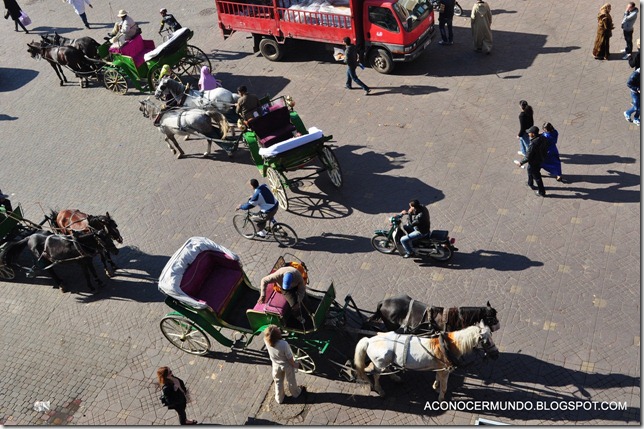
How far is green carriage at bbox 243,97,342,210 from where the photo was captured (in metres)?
13.0

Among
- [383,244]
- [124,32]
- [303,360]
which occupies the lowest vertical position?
[303,360]

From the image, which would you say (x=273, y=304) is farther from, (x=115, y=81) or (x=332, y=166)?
(x=115, y=81)

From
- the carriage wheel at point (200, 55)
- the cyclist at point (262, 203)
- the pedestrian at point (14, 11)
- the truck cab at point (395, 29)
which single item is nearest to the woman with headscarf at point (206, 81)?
the carriage wheel at point (200, 55)

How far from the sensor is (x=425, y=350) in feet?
29.9

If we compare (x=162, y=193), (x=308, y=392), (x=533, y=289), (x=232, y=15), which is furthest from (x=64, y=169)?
(x=533, y=289)

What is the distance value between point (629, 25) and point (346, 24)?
6.95 meters

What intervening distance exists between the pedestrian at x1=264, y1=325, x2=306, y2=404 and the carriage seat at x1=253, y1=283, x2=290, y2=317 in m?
0.41

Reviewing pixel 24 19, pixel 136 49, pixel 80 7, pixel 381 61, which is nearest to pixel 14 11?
pixel 24 19

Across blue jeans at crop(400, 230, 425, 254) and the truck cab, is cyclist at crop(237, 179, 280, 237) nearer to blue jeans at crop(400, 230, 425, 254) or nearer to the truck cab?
blue jeans at crop(400, 230, 425, 254)

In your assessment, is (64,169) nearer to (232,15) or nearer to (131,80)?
(131,80)

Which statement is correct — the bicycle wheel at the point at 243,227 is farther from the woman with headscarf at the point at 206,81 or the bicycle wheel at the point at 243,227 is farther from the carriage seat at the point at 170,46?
the carriage seat at the point at 170,46

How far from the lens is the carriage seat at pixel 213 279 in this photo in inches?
417

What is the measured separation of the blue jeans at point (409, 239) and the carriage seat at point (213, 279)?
2909 mm

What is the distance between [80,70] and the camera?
18.5m
